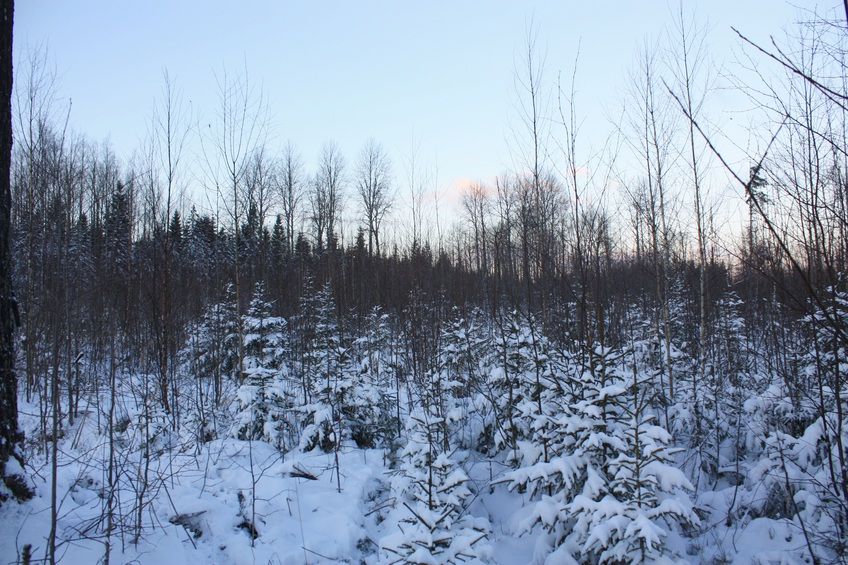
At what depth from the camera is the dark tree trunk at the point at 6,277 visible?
9.68ft

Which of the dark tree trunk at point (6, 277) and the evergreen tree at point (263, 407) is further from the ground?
the dark tree trunk at point (6, 277)

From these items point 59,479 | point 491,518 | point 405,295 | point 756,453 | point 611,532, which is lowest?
point 491,518

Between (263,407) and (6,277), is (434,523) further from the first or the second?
(263,407)

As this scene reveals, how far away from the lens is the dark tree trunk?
295cm

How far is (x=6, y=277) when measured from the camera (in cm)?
301

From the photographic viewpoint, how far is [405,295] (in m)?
13.9

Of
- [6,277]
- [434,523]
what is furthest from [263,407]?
[434,523]

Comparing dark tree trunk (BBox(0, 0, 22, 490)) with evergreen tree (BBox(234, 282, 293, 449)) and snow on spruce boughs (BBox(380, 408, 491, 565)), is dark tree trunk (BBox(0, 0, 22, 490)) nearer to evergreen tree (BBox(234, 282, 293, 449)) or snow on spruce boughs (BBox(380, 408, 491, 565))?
snow on spruce boughs (BBox(380, 408, 491, 565))

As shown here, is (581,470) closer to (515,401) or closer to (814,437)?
(515,401)

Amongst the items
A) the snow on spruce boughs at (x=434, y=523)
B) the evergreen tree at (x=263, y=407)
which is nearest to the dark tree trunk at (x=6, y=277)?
the snow on spruce boughs at (x=434, y=523)

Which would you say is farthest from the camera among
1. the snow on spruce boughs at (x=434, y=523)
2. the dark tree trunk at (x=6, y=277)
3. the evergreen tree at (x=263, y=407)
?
the evergreen tree at (x=263, y=407)

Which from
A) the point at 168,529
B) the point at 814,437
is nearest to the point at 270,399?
the point at 168,529

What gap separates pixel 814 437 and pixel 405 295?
35.0 feet

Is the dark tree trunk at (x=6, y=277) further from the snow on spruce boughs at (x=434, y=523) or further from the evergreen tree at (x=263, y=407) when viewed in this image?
the evergreen tree at (x=263, y=407)
